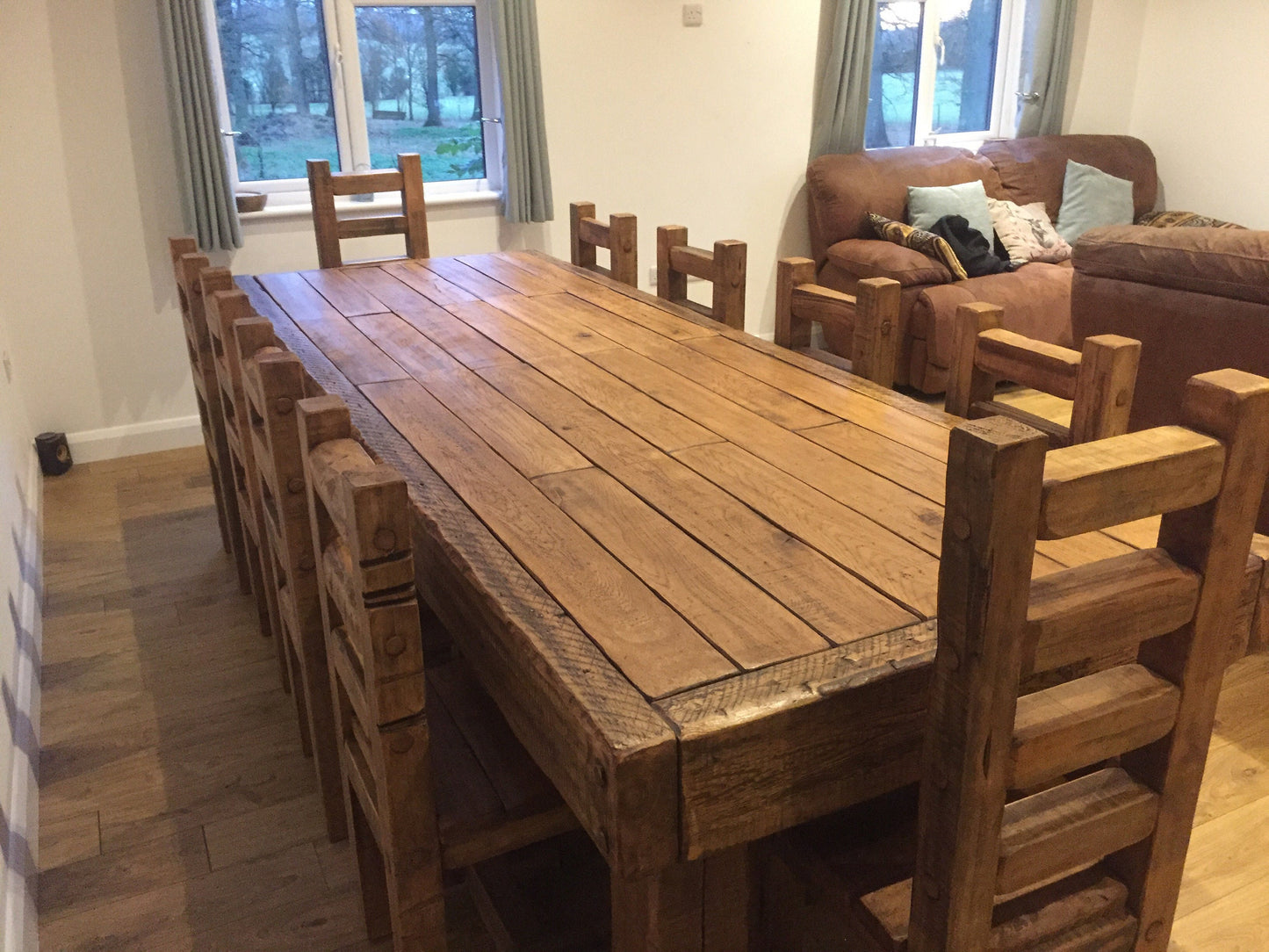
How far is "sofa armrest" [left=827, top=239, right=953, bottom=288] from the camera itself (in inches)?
165

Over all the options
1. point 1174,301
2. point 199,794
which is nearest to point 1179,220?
point 1174,301

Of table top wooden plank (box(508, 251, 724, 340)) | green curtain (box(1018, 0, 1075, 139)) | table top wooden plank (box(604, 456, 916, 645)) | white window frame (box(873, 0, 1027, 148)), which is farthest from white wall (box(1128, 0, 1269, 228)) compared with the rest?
table top wooden plank (box(604, 456, 916, 645))

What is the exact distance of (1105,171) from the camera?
525cm

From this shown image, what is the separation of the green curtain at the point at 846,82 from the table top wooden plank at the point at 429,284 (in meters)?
2.43

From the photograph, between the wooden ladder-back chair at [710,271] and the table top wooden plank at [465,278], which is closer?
the wooden ladder-back chair at [710,271]

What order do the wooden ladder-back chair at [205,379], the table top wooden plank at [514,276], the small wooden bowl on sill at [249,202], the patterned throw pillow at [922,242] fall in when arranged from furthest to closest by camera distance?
the patterned throw pillow at [922,242] → the small wooden bowl on sill at [249,202] → the table top wooden plank at [514,276] → the wooden ladder-back chair at [205,379]

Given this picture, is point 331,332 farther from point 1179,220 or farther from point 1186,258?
point 1179,220

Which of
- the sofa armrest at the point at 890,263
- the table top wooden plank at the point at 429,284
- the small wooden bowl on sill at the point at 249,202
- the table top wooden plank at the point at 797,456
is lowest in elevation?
the sofa armrest at the point at 890,263

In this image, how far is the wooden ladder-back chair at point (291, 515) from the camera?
4.97 ft

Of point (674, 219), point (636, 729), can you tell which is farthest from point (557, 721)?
point (674, 219)

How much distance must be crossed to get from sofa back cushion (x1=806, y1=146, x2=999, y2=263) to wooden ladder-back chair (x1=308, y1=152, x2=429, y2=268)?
2010 mm

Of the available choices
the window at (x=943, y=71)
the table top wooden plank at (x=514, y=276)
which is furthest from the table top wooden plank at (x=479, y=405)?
the window at (x=943, y=71)

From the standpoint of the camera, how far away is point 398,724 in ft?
3.87

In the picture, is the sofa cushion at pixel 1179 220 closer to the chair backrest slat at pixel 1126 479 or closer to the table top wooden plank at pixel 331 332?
the table top wooden plank at pixel 331 332
